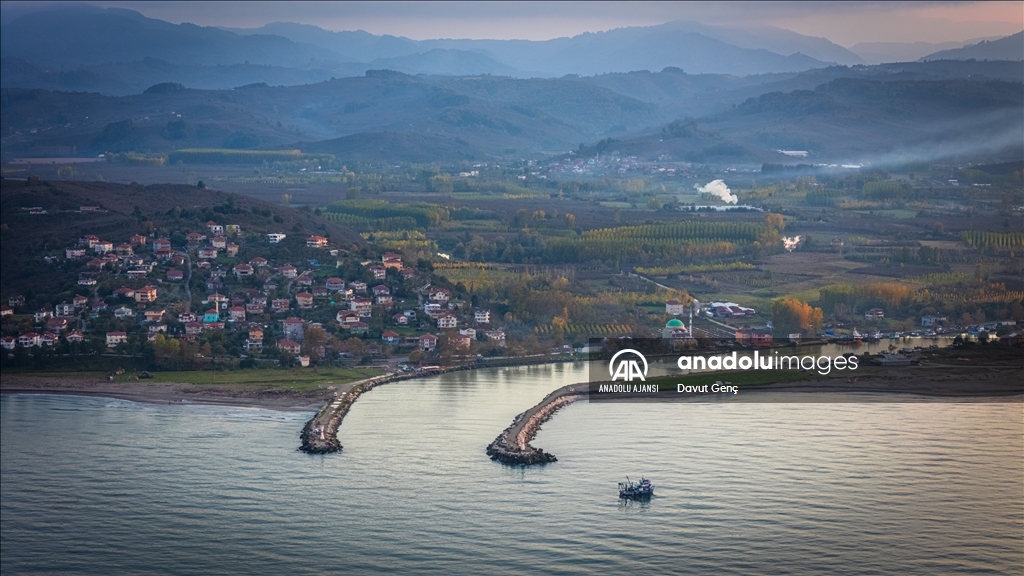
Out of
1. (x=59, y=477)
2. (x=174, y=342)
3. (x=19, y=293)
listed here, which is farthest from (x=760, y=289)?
(x=59, y=477)

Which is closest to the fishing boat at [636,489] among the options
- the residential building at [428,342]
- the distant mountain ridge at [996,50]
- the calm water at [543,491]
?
the calm water at [543,491]

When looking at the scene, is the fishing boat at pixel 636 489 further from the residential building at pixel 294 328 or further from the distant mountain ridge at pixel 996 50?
the distant mountain ridge at pixel 996 50

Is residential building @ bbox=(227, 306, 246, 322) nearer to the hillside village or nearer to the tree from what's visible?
the hillside village

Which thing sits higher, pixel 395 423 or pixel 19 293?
pixel 19 293

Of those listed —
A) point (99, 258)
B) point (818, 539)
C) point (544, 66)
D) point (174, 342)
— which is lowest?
point (818, 539)

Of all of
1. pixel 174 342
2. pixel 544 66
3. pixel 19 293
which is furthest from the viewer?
pixel 544 66

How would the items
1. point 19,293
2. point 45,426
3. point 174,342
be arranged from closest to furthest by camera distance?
point 45,426, point 174,342, point 19,293

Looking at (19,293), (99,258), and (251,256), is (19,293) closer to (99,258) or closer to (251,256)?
(99,258)

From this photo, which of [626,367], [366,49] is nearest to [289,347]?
[626,367]
